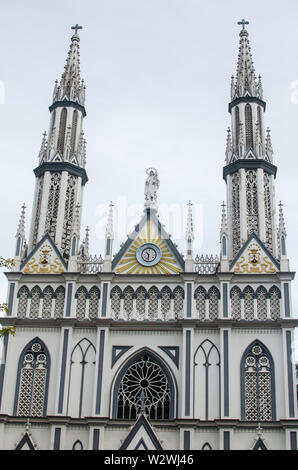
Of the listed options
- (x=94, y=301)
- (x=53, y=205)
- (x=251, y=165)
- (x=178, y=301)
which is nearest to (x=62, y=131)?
(x=53, y=205)

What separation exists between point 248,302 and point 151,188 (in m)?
8.00

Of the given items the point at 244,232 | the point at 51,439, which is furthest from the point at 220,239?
the point at 51,439

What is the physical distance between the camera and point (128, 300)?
113 feet

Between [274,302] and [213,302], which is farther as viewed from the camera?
[213,302]

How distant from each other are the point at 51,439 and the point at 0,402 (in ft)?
9.77

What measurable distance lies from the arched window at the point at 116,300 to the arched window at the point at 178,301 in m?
2.63

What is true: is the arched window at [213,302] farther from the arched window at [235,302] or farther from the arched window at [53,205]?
the arched window at [53,205]

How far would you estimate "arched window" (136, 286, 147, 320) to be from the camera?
1342 inches

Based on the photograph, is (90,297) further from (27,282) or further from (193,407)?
(193,407)

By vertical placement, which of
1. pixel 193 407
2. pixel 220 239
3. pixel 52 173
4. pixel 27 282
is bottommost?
pixel 193 407

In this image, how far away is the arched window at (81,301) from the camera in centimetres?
3425

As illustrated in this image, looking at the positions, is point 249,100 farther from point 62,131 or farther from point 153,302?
point 153,302

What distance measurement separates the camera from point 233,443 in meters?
30.9

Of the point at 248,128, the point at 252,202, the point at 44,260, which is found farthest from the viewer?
the point at 248,128
